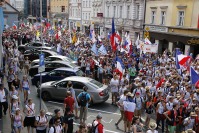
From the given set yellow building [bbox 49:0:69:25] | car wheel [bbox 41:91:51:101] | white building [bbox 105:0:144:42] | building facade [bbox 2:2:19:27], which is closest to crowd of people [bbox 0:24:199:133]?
car wheel [bbox 41:91:51:101]

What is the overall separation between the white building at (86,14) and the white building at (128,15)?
521 inches

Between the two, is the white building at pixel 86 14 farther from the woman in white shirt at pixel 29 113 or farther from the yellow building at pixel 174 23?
the woman in white shirt at pixel 29 113

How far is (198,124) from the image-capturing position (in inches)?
365

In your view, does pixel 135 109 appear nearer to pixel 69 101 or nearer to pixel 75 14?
pixel 69 101

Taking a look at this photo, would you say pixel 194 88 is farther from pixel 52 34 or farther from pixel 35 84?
pixel 52 34

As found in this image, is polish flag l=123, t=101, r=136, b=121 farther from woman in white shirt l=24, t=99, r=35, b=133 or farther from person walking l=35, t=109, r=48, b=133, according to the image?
woman in white shirt l=24, t=99, r=35, b=133

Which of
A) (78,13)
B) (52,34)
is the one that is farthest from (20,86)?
(78,13)

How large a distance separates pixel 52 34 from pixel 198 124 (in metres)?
30.9

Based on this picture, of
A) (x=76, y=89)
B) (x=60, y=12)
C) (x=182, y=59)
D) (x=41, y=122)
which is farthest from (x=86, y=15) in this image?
(x=41, y=122)

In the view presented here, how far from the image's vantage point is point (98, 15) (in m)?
47.3

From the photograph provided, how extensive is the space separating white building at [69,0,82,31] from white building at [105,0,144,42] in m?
18.9

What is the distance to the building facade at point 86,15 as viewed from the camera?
57.2 metres

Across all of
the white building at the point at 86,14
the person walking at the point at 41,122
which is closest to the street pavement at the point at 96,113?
the person walking at the point at 41,122

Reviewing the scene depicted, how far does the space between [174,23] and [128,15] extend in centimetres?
1070
